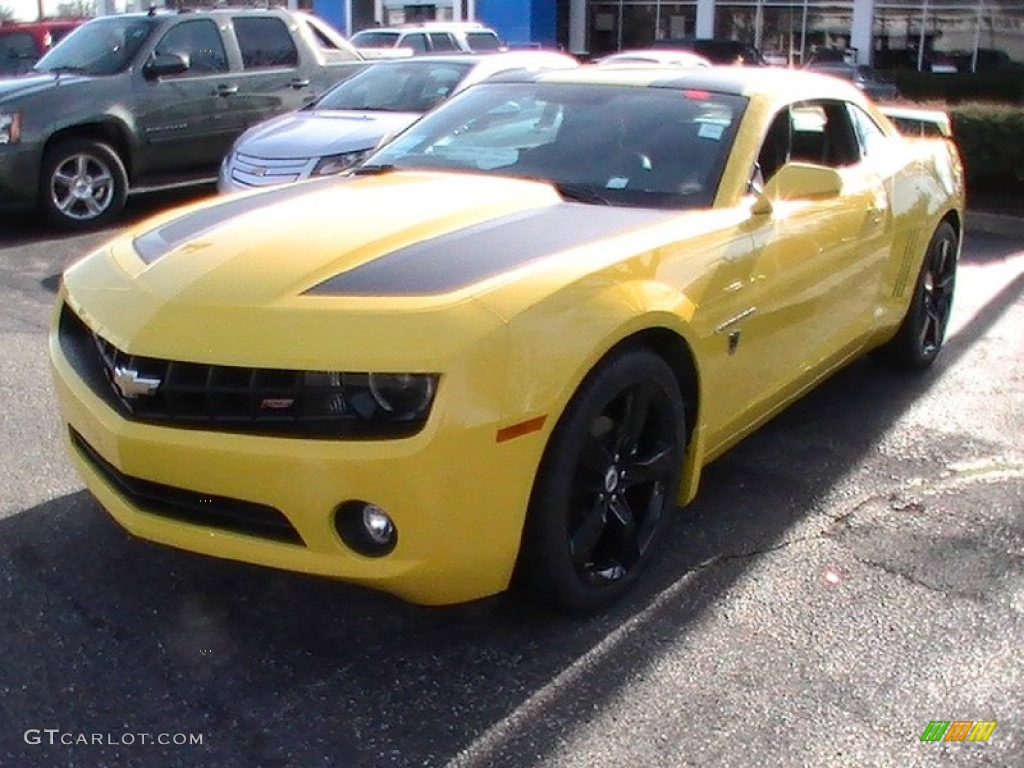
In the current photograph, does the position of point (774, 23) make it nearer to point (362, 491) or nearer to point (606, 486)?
point (606, 486)

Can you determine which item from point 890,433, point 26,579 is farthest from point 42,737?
point 890,433

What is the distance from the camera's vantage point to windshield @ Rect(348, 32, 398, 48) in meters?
21.1

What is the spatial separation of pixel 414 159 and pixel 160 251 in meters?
1.36

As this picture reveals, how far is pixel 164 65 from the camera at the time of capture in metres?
9.74

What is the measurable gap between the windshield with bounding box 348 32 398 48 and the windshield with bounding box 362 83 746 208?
16882mm

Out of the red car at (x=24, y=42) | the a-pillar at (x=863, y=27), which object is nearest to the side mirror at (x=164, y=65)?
the red car at (x=24, y=42)

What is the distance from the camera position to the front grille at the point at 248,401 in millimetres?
2910

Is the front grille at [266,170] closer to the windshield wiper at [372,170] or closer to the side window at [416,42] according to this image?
the windshield wiper at [372,170]

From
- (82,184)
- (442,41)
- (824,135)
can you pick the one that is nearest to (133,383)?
(824,135)

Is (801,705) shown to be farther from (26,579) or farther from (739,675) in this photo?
(26,579)

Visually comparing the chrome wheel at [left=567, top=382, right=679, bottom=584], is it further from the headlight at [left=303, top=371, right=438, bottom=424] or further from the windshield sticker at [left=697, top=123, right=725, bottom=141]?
the windshield sticker at [left=697, top=123, right=725, bottom=141]

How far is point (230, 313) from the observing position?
3.04 m

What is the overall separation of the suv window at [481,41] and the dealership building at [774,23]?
9.70 metres

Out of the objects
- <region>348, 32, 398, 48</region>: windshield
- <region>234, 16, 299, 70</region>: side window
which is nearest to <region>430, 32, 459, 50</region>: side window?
<region>348, 32, 398, 48</region>: windshield
